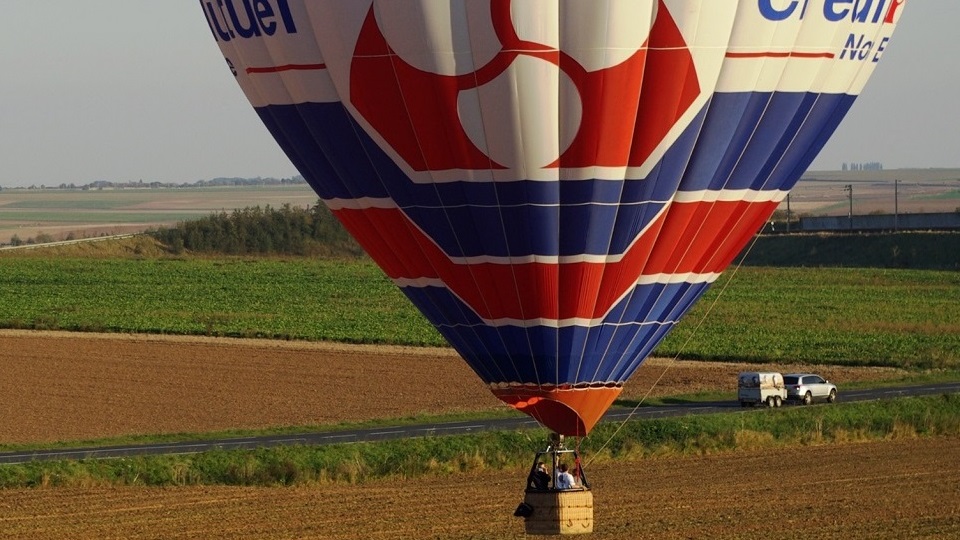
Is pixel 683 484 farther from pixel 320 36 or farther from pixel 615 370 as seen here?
pixel 320 36

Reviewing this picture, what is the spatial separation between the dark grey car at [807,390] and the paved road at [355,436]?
1.22 feet

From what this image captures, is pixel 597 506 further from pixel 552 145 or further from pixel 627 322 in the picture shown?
pixel 552 145

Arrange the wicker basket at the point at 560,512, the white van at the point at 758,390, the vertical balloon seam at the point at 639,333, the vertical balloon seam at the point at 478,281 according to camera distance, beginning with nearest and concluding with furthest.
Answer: the wicker basket at the point at 560,512, the vertical balloon seam at the point at 478,281, the vertical balloon seam at the point at 639,333, the white van at the point at 758,390

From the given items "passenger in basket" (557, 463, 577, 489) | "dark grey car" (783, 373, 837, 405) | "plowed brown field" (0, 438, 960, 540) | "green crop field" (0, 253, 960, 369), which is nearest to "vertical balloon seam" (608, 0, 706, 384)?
"passenger in basket" (557, 463, 577, 489)

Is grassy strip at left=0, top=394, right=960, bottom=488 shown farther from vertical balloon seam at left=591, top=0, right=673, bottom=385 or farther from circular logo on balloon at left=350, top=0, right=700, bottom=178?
circular logo on balloon at left=350, top=0, right=700, bottom=178

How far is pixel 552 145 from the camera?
53.1 feet

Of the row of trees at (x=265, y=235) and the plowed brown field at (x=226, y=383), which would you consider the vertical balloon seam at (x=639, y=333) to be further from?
the row of trees at (x=265, y=235)

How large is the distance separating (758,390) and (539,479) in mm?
22530

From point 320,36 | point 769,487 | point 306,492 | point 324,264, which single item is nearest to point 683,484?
point 769,487

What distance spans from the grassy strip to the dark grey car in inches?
97.5

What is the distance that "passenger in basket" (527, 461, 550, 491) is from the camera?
52.4 ft

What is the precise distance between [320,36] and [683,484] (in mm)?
12882

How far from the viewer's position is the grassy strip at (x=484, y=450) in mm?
28016

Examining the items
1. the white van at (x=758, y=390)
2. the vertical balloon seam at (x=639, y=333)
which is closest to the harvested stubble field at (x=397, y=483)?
the white van at (x=758, y=390)
